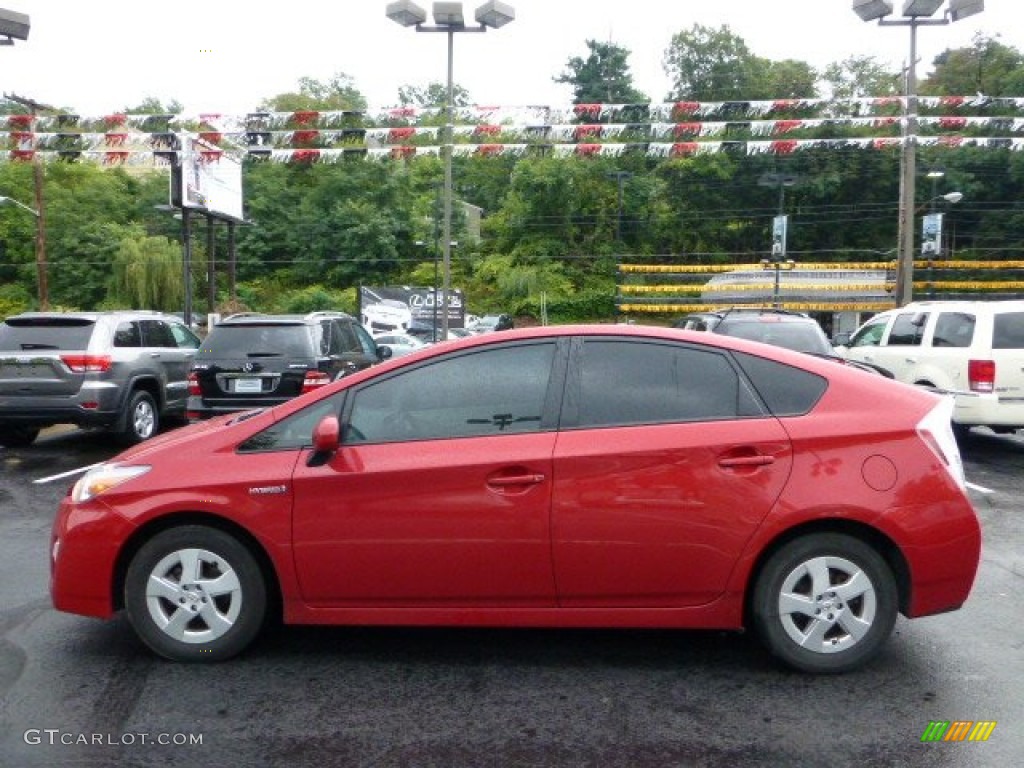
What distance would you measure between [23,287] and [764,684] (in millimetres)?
67275

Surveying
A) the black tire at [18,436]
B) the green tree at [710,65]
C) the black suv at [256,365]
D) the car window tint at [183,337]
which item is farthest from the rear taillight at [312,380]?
the green tree at [710,65]

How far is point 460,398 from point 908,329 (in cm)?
935

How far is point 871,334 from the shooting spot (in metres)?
13.5

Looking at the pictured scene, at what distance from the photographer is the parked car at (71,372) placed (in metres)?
10.8

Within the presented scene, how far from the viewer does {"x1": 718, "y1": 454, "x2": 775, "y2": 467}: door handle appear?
4.21 m

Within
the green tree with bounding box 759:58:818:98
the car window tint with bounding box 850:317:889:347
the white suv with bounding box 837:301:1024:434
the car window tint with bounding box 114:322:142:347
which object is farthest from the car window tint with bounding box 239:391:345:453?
the green tree with bounding box 759:58:818:98

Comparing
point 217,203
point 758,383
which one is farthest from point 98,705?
point 217,203

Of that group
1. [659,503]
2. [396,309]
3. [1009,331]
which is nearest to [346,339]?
[1009,331]

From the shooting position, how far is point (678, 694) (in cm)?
411

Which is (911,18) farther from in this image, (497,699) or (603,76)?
(603,76)

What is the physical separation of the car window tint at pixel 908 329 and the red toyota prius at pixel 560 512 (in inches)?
316

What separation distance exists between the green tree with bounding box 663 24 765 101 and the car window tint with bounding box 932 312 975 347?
201 ft

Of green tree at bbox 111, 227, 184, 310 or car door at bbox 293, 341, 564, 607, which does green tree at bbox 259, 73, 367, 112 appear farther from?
car door at bbox 293, 341, 564, 607

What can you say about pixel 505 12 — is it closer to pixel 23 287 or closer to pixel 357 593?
pixel 357 593
